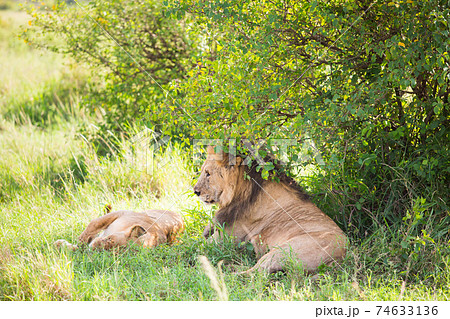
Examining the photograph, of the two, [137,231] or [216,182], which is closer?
[216,182]

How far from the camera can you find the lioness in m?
4.79

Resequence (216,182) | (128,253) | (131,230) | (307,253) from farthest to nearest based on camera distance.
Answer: (131,230), (216,182), (128,253), (307,253)

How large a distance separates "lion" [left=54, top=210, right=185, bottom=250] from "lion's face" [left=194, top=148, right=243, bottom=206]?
69 centimetres

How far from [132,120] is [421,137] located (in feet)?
17.6

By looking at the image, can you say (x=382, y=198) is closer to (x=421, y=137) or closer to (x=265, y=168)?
(x=421, y=137)

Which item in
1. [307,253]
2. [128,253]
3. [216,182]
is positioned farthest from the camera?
[216,182]

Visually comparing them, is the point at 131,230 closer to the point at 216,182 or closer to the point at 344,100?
the point at 216,182

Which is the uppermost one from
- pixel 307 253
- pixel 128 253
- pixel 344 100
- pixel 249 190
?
pixel 344 100

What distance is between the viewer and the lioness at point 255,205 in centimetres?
479

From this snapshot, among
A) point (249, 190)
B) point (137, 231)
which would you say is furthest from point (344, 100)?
point (137, 231)

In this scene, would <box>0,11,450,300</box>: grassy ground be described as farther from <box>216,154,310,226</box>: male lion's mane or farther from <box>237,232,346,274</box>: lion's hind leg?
<box>216,154,310,226</box>: male lion's mane

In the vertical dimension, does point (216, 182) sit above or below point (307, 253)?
above

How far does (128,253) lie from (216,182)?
109 cm

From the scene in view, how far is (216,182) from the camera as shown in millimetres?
5012
